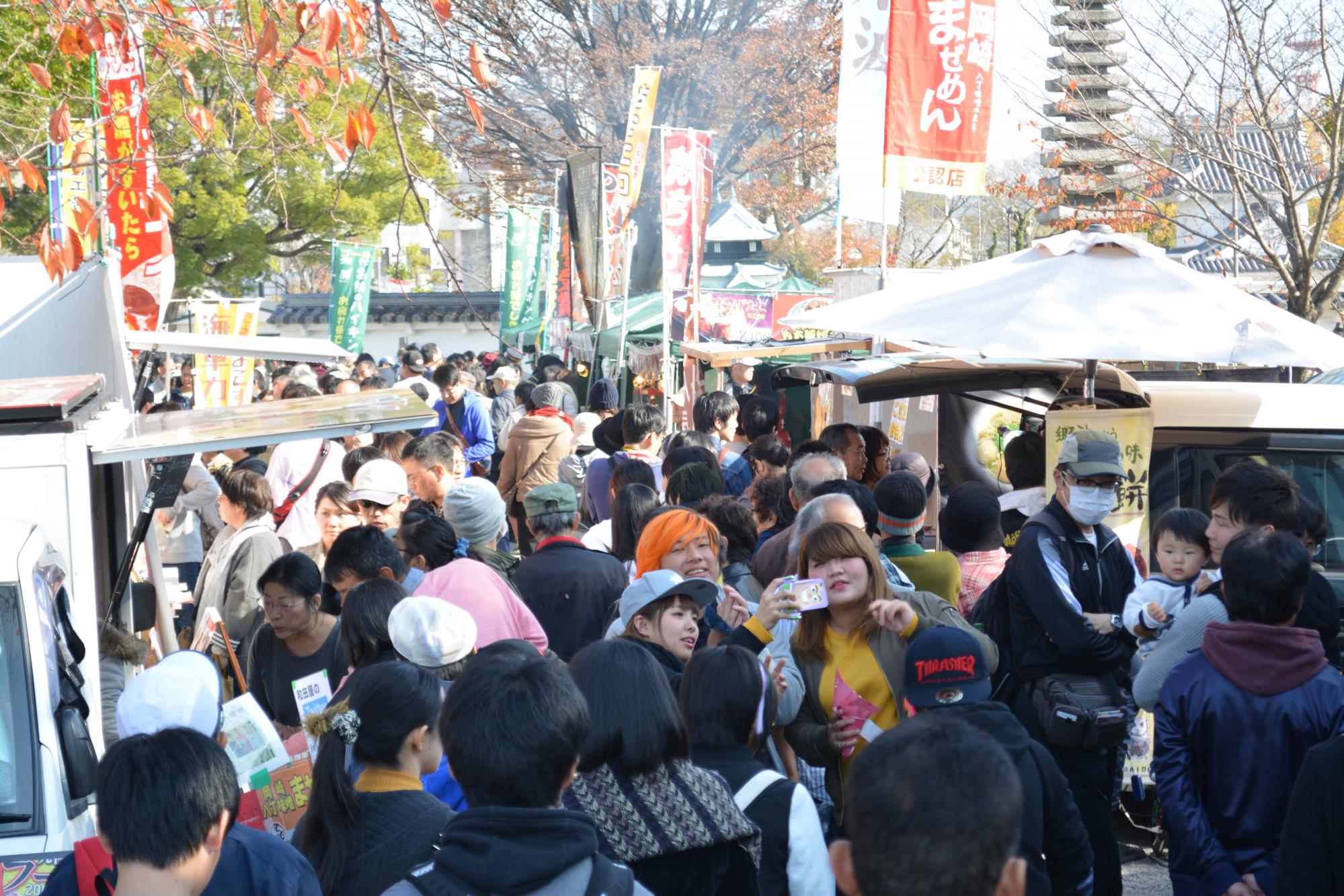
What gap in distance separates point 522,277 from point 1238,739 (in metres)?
20.5

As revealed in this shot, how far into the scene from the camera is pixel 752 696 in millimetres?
2836

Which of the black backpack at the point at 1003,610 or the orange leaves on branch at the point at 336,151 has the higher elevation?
the orange leaves on branch at the point at 336,151

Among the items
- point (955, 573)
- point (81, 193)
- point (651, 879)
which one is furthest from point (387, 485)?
point (81, 193)

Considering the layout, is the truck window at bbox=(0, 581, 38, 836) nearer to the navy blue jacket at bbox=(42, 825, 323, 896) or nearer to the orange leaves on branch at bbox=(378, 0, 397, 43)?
the navy blue jacket at bbox=(42, 825, 323, 896)

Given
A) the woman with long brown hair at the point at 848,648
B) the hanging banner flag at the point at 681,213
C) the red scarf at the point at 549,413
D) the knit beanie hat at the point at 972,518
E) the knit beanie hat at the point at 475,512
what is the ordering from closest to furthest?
the woman with long brown hair at the point at 848,648 < the knit beanie hat at the point at 972,518 < the knit beanie hat at the point at 475,512 < the red scarf at the point at 549,413 < the hanging banner flag at the point at 681,213

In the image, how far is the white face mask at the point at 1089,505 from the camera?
4.34 metres

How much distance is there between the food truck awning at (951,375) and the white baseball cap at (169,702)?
15.4ft

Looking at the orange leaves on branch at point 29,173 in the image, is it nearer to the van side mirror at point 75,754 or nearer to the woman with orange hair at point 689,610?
the van side mirror at point 75,754

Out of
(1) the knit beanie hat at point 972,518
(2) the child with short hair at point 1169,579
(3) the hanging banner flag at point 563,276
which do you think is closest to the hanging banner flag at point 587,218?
(3) the hanging banner flag at point 563,276

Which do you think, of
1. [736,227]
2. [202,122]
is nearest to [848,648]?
[202,122]

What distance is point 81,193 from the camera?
10703mm

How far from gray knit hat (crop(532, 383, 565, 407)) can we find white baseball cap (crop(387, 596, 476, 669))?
6129 millimetres

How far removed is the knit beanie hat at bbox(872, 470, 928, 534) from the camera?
4684mm

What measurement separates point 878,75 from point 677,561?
6200 millimetres
